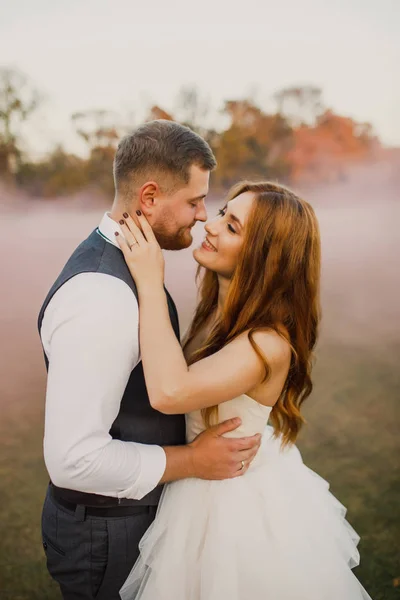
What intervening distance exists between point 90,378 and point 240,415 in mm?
545

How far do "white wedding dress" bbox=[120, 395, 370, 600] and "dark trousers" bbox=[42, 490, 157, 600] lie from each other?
0.10 ft

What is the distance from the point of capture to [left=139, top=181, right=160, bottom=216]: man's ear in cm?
160

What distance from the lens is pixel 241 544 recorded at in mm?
1650

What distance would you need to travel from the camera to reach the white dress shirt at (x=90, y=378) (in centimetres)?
135

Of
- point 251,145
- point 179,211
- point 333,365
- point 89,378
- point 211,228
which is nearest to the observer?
point 89,378

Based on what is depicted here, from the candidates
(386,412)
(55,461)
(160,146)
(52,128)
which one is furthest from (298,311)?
(386,412)

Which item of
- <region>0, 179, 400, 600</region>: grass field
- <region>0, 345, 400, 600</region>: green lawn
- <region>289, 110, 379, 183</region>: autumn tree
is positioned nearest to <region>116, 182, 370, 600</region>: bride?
<region>0, 345, 400, 600</region>: green lawn

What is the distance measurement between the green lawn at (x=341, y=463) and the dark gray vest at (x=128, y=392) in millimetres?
1589

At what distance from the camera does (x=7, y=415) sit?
4012 millimetres

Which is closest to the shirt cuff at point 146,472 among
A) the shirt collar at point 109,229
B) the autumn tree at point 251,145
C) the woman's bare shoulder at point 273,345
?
the woman's bare shoulder at point 273,345

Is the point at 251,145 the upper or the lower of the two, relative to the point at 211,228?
upper

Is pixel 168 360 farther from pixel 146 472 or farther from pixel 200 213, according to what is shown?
pixel 200 213

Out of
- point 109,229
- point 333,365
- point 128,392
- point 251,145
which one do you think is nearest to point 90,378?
point 128,392

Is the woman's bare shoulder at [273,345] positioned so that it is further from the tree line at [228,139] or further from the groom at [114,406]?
the tree line at [228,139]
